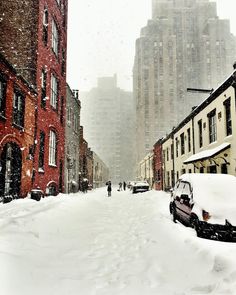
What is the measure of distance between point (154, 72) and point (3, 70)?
111703mm

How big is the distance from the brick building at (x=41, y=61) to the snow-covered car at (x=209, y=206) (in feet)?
34.0

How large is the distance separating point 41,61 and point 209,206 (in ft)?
48.4

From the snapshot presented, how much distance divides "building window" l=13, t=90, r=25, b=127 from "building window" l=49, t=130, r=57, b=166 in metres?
5.73

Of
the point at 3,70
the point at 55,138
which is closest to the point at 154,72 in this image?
the point at 55,138

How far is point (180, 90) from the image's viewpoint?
388 feet

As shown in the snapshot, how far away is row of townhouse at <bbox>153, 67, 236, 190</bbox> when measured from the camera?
1610cm

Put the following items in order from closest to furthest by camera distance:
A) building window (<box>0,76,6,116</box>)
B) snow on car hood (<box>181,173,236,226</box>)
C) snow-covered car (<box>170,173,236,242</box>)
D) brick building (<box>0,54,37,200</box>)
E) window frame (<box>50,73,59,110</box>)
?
snow-covered car (<box>170,173,236,242</box>)
snow on car hood (<box>181,173,236,226</box>)
building window (<box>0,76,6,116</box>)
brick building (<box>0,54,37,200</box>)
window frame (<box>50,73,59,110</box>)

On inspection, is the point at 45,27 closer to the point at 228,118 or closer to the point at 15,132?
the point at 15,132

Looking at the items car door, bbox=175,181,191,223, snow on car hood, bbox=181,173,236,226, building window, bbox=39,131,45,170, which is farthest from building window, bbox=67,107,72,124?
snow on car hood, bbox=181,173,236,226

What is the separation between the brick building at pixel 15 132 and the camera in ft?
43.2

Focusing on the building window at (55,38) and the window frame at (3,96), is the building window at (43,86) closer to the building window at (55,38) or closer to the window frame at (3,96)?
the building window at (55,38)

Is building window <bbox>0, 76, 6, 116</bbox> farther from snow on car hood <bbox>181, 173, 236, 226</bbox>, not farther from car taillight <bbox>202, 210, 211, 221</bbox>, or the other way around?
car taillight <bbox>202, 210, 211, 221</bbox>

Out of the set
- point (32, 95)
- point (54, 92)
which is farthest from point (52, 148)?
point (32, 95)

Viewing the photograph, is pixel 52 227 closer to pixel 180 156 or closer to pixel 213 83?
pixel 180 156
